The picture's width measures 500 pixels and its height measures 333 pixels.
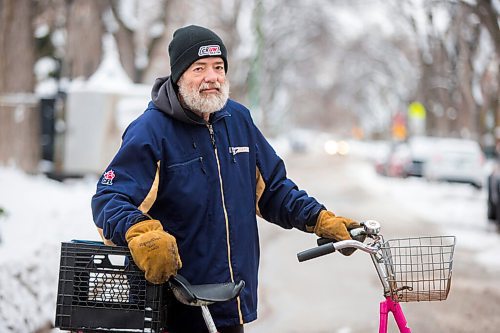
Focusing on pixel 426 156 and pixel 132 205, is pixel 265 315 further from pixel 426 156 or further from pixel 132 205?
pixel 426 156

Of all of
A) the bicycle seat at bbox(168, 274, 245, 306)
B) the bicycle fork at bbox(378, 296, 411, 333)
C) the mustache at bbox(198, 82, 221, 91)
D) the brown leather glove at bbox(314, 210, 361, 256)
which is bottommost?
the bicycle fork at bbox(378, 296, 411, 333)

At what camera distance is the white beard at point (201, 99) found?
11.3ft

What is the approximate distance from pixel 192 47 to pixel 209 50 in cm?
7

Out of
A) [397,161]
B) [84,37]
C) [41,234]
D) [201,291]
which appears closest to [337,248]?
[201,291]

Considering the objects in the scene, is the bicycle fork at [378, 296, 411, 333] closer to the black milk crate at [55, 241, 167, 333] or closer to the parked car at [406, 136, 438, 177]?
the black milk crate at [55, 241, 167, 333]

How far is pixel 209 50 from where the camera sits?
11.3ft

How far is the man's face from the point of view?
11.3ft

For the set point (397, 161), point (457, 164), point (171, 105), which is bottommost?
point (397, 161)

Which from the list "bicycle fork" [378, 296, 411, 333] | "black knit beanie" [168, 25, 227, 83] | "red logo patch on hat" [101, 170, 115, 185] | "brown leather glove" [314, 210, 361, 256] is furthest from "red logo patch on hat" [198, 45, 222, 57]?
"bicycle fork" [378, 296, 411, 333]

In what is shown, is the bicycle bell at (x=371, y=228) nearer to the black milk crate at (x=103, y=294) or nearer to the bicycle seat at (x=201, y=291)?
the bicycle seat at (x=201, y=291)

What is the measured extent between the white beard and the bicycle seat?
2.27 ft

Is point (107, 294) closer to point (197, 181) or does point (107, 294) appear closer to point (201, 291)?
point (201, 291)

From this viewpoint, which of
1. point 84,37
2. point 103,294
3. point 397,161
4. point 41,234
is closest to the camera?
point 103,294

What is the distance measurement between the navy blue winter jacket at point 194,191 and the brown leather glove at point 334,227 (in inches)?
10.8
